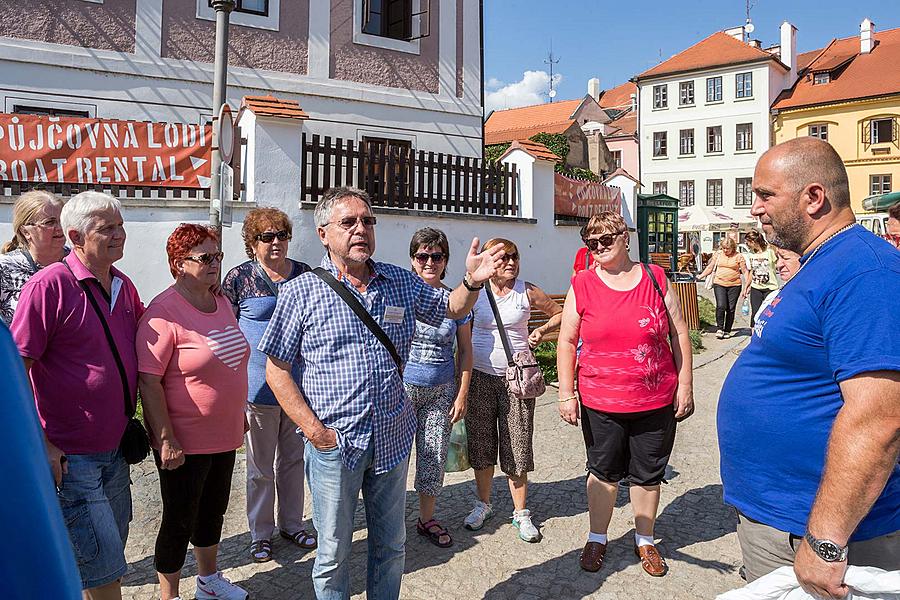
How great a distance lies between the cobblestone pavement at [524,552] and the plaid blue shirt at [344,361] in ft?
4.06

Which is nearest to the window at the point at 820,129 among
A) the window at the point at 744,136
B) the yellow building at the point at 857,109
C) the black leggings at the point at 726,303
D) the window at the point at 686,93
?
the yellow building at the point at 857,109

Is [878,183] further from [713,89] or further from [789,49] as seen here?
[713,89]

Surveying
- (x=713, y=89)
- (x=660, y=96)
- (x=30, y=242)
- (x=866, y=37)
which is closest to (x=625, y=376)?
(x=30, y=242)

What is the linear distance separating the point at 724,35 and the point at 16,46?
5206 cm

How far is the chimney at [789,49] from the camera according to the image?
163ft

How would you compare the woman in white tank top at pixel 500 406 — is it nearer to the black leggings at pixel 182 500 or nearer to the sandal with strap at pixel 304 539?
the sandal with strap at pixel 304 539

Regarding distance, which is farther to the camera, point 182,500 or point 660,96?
point 660,96

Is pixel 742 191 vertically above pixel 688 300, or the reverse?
pixel 742 191

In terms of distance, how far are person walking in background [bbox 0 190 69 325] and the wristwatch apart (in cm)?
366

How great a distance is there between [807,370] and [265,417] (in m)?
3.08

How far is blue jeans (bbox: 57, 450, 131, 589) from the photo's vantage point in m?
2.79

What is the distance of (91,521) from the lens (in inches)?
110

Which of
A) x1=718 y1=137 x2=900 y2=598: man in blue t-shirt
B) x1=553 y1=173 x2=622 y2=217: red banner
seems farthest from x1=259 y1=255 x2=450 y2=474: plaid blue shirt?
x1=553 y1=173 x2=622 y2=217: red banner

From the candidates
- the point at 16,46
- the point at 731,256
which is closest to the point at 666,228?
the point at 731,256
